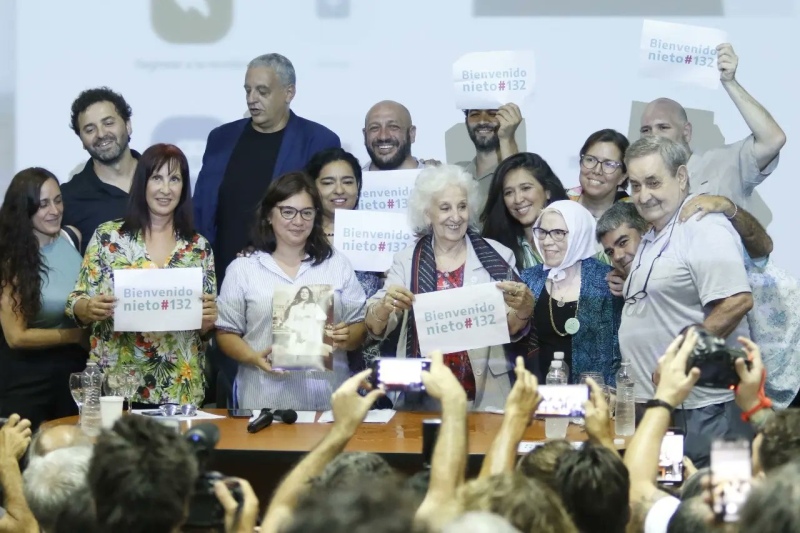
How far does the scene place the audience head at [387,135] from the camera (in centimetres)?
629

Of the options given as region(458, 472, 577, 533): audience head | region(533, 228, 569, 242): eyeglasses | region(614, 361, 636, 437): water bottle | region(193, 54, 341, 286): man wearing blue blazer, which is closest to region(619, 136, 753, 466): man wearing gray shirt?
region(614, 361, 636, 437): water bottle

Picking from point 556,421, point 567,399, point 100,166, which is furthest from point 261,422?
point 100,166

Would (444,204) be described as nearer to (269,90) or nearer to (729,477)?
(269,90)

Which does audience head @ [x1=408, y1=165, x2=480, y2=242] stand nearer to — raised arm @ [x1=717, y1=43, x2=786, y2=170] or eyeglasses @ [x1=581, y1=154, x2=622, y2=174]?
eyeglasses @ [x1=581, y1=154, x2=622, y2=174]

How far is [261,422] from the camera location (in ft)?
15.7

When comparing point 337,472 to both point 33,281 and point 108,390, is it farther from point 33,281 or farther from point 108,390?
point 33,281

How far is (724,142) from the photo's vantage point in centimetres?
671

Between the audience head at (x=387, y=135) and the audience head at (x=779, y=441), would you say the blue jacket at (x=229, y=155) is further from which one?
the audience head at (x=779, y=441)

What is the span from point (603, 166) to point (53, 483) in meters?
3.56

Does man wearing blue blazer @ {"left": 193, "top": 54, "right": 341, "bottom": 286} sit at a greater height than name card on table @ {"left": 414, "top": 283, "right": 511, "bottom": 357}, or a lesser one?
greater

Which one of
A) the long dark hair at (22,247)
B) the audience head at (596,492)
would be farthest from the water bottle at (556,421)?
the long dark hair at (22,247)

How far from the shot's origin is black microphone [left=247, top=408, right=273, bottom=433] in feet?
15.6

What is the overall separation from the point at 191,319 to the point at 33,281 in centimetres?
78

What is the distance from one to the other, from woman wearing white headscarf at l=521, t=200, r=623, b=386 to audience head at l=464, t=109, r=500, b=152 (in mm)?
1032
